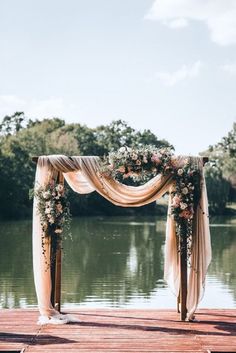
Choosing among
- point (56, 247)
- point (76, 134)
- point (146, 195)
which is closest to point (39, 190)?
point (56, 247)

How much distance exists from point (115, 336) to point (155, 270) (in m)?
8.96

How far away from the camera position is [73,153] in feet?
145

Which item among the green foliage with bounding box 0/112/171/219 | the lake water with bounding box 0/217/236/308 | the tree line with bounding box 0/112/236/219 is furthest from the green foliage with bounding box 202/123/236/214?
the lake water with bounding box 0/217/236/308

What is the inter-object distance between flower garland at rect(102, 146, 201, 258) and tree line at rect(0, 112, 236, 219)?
32314 mm

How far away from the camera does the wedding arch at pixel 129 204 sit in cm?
801

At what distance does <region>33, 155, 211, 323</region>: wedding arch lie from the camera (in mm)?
8008

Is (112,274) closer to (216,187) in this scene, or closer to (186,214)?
(186,214)

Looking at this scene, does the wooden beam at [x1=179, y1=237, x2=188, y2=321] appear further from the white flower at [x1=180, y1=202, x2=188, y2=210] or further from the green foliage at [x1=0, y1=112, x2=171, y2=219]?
the green foliage at [x1=0, y1=112, x2=171, y2=219]

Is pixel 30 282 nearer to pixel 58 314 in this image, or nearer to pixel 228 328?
pixel 58 314

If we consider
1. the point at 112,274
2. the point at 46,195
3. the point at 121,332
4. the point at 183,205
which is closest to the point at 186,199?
the point at 183,205

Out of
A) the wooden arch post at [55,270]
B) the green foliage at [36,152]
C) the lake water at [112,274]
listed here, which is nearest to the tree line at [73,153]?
the green foliage at [36,152]

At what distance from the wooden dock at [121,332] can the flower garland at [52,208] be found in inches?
41.4

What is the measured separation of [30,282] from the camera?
44.0 feet

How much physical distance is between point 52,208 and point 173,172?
184 centimetres
